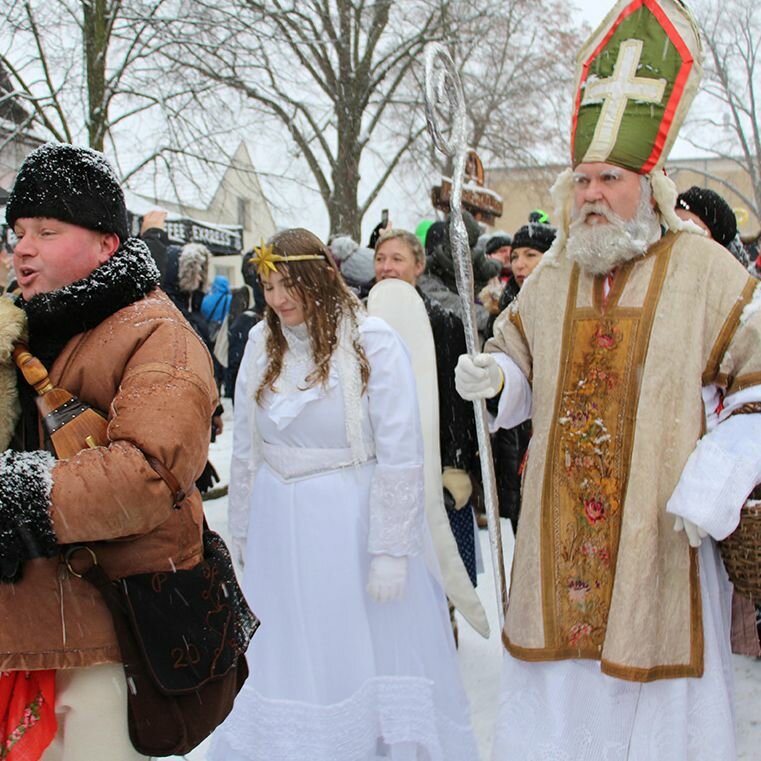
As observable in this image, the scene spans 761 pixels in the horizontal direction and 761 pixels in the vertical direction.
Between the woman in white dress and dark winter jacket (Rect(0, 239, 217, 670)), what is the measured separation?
1103mm

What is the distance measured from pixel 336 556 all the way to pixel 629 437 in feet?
3.46

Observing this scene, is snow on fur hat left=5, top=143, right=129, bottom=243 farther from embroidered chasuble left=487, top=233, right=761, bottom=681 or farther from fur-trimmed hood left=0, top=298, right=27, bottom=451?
embroidered chasuble left=487, top=233, right=761, bottom=681

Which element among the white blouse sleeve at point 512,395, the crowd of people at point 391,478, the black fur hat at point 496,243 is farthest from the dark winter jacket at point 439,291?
the black fur hat at point 496,243

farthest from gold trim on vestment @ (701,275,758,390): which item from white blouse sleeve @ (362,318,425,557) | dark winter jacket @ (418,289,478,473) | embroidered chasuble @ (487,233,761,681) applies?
dark winter jacket @ (418,289,478,473)

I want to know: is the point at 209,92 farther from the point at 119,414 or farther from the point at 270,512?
the point at 119,414

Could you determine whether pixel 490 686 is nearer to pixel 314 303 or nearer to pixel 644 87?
pixel 314 303

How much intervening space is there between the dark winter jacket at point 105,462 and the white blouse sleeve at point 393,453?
1.11m

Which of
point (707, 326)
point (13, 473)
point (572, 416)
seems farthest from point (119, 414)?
point (707, 326)


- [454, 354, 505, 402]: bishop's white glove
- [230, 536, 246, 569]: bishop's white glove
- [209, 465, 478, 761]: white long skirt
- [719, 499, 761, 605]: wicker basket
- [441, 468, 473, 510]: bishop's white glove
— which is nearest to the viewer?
[719, 499, 761, 605]: wicker basket

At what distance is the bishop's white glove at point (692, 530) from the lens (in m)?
2.17

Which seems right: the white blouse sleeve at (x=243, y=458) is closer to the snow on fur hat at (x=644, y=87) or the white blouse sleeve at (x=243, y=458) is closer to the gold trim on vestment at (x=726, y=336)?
the snow on fur hat at (x=644, y=87)

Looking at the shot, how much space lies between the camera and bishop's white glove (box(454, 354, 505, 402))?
99.1 inches

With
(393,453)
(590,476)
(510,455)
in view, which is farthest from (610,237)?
(510,455)

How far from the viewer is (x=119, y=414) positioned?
1536 millimetres
